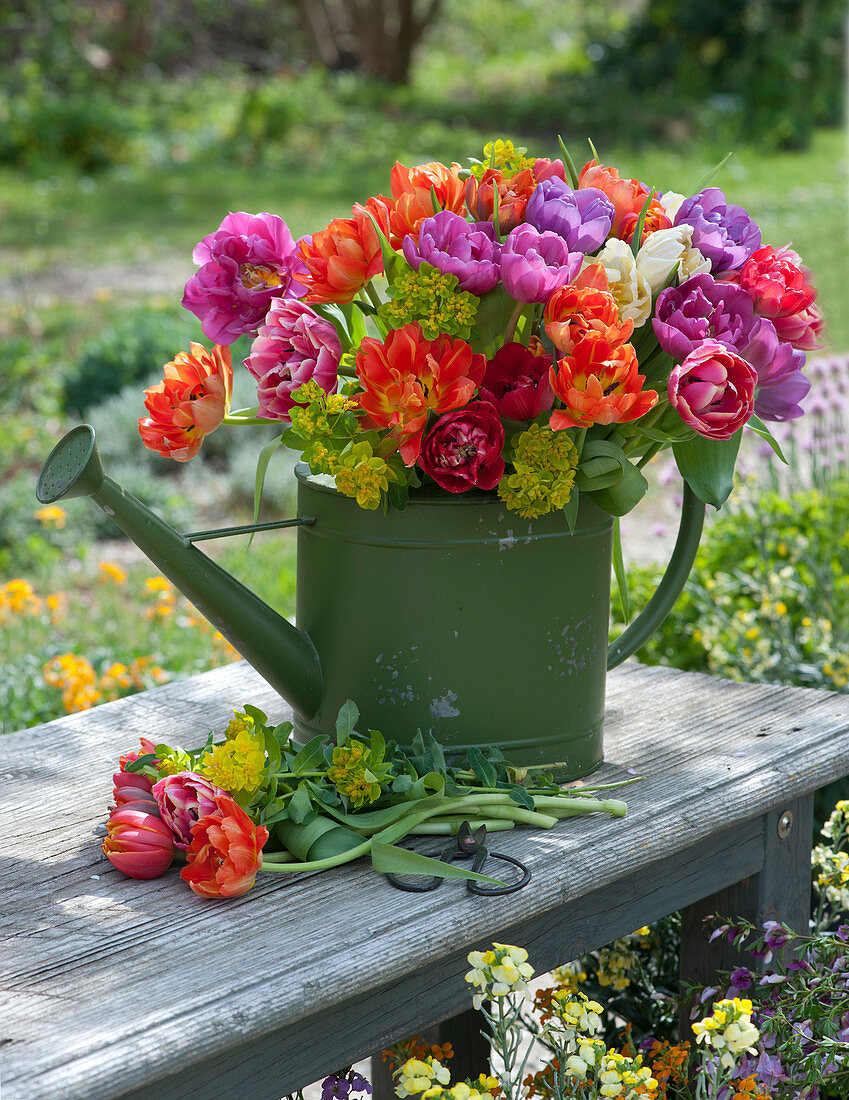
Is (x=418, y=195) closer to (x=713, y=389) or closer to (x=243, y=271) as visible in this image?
(x=243, y=271)

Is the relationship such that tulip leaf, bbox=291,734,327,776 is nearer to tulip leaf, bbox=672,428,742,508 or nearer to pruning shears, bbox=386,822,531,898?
pruning shears, bbox=386,822,531,898

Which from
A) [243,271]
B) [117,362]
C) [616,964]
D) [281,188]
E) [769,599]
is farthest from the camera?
[281,188]

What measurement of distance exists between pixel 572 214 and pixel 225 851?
2.00 ft

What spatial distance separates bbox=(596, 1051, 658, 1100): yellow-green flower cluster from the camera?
1.07 meters

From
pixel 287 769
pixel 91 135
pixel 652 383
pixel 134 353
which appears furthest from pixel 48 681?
pixel 91 135

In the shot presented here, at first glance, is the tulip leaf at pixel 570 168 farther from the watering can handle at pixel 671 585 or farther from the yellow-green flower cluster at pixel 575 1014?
the yellow-green flower cluster at pixel 575 1014

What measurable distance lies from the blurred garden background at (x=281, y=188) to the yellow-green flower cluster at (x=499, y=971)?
2.56 ft

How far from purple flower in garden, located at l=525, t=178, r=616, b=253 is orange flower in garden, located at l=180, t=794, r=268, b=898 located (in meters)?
0.56

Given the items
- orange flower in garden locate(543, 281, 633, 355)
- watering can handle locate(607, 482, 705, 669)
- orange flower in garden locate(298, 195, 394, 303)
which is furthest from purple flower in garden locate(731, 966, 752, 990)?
orange flower in garden locate(298, 195, 394, 303)

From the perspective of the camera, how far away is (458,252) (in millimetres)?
1077

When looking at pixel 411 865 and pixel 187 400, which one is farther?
pixel 187 400

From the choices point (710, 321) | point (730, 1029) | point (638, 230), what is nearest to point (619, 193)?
point (638, 230)

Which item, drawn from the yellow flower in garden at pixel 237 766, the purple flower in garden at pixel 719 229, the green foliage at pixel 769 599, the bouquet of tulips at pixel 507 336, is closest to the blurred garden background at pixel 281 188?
the green foliage at pixel 769 599

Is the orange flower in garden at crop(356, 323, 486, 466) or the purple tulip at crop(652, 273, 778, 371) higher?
the purple tulip at crop(652, 273, 778, 371)
